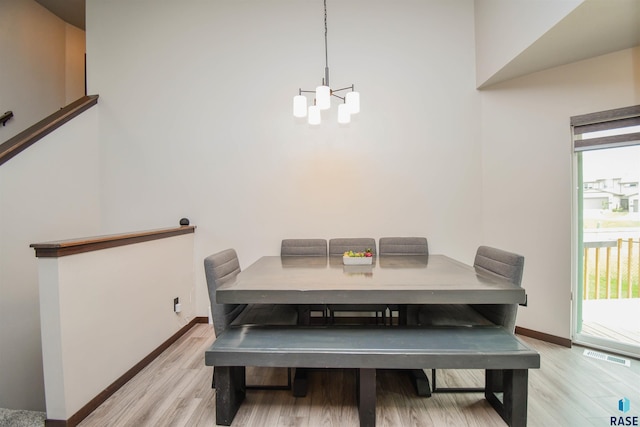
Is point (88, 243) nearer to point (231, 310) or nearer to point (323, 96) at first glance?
point (231, 310)

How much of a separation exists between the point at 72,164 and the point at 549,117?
4.61 m

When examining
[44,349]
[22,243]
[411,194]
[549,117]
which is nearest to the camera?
[44,349]

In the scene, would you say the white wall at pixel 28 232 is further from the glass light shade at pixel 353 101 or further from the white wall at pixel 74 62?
the glass light shade at pixel 353 101

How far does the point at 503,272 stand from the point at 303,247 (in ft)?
5.52

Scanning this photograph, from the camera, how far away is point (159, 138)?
3.12m

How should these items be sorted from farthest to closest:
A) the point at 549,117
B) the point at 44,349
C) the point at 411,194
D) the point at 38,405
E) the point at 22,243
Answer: the point at 411,194
the point at 549,117
the point at 38,405
the point at 22,243
the point at 44,349

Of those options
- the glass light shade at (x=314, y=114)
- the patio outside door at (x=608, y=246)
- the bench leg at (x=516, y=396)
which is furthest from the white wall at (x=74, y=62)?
the patio outside door at (x=608, y=246)

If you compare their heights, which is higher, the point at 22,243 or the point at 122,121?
the point at 122,121

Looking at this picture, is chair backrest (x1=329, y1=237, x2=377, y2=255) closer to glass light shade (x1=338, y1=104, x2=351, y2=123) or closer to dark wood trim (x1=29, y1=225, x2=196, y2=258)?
glass light shade (x1=338, y1=104, x2=351, y2=123)

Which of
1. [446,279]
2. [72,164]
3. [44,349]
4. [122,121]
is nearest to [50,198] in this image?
[72,164]

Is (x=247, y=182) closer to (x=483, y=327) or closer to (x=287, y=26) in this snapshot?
(x=287, y=26)

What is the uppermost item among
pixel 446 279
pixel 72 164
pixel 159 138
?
pixel 159 138

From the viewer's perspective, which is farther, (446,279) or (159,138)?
(159,138)

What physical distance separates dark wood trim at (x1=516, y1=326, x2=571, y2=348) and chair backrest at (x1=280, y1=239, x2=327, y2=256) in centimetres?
209
